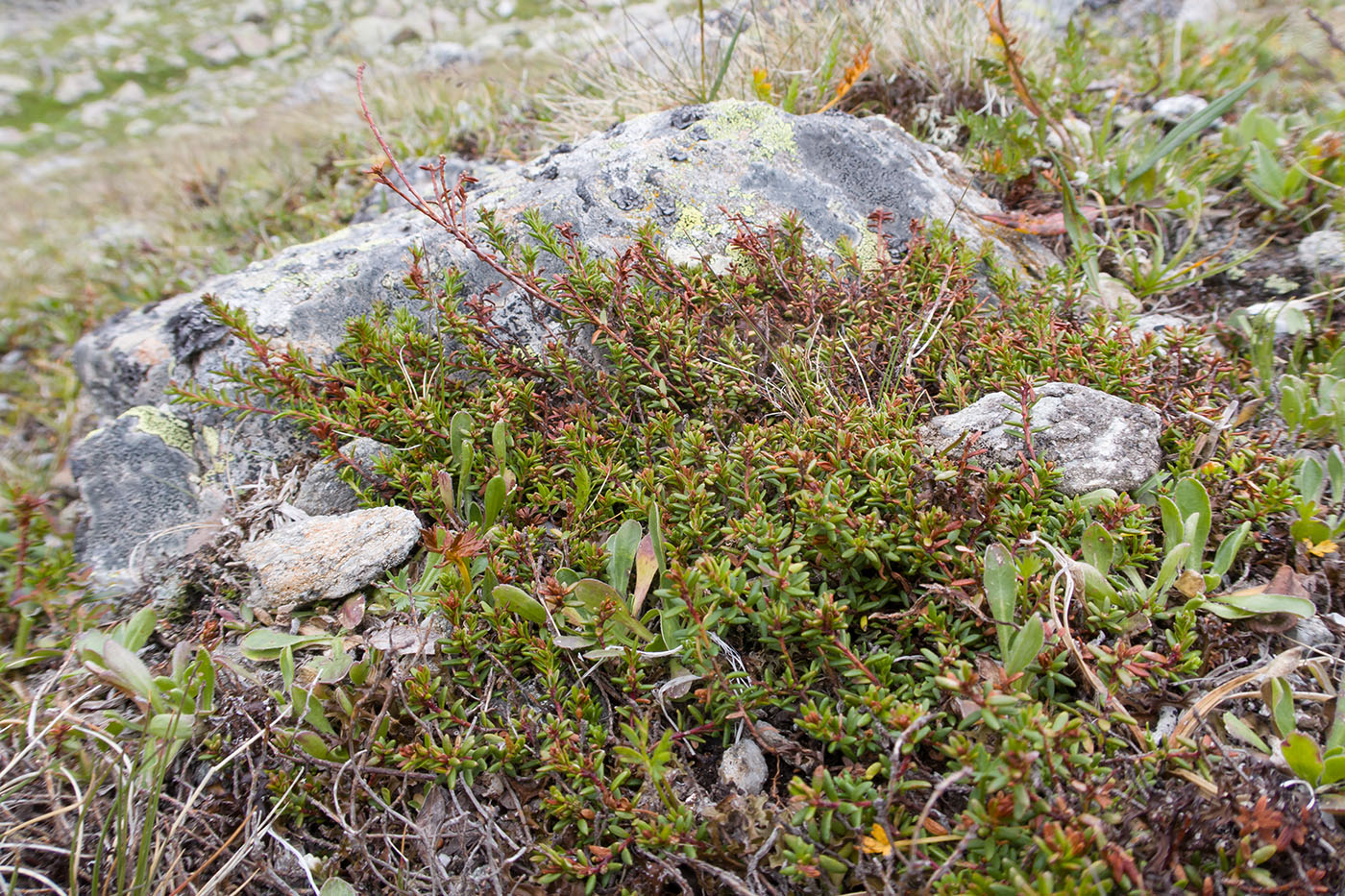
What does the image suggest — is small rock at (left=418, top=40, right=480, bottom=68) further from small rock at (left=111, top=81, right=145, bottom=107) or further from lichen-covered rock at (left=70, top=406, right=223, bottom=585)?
lichen-covered rock at (left=70, top=406, right=223, bottom=585)

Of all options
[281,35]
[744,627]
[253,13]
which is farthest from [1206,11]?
[253,13]

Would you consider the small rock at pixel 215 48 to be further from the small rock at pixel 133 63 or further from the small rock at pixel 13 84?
the small rock at pixel 13 84

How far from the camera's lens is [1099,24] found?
6691 mm

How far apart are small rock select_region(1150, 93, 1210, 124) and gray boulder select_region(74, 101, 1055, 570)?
4.90 feet

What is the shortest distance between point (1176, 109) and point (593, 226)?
3.49 m

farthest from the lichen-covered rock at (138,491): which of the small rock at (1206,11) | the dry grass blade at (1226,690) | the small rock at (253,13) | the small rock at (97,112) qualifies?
the small rock at (253,13)

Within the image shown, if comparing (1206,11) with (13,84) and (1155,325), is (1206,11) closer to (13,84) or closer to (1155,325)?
(1155,325)

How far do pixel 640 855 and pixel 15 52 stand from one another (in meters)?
31.0

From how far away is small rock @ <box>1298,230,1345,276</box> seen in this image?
10.2 ft

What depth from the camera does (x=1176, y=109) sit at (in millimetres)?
4195

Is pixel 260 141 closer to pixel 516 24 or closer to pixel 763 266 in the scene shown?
pixel 763 266

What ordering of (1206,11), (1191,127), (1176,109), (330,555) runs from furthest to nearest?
(1206,11)
(1176,109)
(1191,127)
(330,555)

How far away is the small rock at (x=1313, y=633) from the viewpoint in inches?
79.8

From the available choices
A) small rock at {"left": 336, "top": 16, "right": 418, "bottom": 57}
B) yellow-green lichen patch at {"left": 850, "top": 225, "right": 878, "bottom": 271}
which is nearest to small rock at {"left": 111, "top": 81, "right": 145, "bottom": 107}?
small rock at {"left": 336, "top": 16, "right": 418, "bottom": 57}
